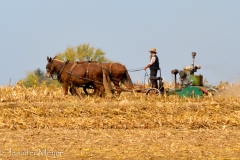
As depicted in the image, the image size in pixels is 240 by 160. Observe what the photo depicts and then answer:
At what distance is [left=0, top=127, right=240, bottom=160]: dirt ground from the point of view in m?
10.4

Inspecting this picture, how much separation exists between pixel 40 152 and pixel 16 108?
730 centimetres

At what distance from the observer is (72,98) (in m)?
20.6

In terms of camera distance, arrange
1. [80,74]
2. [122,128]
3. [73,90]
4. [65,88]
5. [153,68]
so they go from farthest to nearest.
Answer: [73,90], [65,88], [80,74], [153,68], [122,128]

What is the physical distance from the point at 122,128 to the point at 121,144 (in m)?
2.97

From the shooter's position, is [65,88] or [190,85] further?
[65,88]

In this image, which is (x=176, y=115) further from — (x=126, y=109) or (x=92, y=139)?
(x=92, y=139)

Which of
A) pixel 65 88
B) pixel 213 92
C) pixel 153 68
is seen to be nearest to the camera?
pixel 213 92

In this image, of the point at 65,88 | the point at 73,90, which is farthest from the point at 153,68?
the point at 65,88

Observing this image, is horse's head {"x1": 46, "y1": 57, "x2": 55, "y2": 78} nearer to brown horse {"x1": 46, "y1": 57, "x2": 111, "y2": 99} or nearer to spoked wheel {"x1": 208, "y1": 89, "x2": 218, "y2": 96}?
brown horse {"x1": 46, "y1": 57, "x2": 111, "y2": 99}

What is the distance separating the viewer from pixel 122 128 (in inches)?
571

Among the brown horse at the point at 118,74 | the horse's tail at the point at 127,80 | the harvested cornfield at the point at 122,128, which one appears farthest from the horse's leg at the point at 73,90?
the horse's tail at the point at 127,80

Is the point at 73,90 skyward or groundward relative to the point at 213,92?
skyward

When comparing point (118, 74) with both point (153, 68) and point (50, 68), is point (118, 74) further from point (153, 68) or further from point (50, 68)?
point (50, 68)

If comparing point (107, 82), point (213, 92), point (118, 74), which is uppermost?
point (118, 74)
